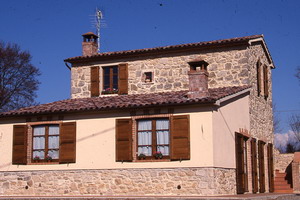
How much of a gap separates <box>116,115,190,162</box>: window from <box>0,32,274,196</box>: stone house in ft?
0.11

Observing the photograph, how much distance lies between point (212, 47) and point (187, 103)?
17.1 feet

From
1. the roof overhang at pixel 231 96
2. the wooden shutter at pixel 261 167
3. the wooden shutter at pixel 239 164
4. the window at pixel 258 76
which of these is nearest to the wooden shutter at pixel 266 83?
the window at pixel 258 76

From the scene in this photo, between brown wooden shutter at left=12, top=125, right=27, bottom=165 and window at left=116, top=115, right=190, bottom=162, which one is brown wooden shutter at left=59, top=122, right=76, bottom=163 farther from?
window at left=116, top=115, right=190, bottom=162

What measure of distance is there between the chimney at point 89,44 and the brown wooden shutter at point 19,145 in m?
5.67

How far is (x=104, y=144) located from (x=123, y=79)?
15.6 feet

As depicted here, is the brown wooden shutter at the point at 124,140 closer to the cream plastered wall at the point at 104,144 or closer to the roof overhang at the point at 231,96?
the cream plastered wall at the point at 104,144

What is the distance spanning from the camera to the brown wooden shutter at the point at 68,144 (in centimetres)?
1811

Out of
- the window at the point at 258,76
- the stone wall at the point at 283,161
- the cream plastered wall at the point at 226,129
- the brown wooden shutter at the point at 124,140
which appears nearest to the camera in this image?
the cream plastered wall at the point at 226,129

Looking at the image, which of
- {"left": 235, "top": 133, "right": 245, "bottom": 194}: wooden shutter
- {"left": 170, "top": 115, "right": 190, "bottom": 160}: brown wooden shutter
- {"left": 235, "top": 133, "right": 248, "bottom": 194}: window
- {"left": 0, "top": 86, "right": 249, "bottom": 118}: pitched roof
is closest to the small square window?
{"left": 0, "top": 86, "right": 249, "bottom": 118}: pitched roof

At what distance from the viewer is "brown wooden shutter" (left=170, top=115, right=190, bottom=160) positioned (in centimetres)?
1628

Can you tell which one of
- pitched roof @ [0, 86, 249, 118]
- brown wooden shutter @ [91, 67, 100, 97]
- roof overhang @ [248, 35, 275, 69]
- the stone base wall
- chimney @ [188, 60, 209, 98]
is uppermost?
roof overhang @ [248, 35, 275, 69]

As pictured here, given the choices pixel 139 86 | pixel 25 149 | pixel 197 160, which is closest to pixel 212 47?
pixel 139 86

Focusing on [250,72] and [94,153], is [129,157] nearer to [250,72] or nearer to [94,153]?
[94,153]

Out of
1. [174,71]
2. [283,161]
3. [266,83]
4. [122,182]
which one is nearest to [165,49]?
[174,71]
